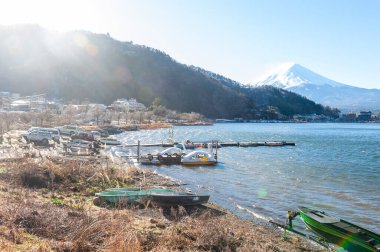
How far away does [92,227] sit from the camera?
9.18 m

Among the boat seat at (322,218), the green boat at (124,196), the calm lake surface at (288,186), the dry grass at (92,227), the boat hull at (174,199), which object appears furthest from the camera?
the calm lake surface at (288,186)

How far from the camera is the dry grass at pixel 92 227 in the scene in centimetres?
862

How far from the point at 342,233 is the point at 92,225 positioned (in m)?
8.77

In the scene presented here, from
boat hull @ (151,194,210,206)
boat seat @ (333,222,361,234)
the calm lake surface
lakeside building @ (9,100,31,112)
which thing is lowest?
the calm lake surface

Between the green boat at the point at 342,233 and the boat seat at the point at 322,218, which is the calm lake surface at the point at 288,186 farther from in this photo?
the green boat at the point at 342,233

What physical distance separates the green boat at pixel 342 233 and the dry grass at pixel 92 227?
0.88 meters

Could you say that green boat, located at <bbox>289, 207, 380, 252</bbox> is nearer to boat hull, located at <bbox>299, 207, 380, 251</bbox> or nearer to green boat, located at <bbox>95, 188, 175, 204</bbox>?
boat hull, located at <bbox>299, 207, 380, 251</bbox>

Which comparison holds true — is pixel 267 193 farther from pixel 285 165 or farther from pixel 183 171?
pixel 285 165

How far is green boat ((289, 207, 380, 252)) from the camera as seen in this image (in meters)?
12.1

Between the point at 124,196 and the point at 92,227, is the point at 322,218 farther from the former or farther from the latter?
the point at 92,227

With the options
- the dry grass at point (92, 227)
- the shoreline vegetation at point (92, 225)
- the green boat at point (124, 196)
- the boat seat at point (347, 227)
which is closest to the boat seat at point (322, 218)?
the boat seat at point (347, 227)

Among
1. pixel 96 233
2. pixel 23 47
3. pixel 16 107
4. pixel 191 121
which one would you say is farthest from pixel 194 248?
pixel 23 47

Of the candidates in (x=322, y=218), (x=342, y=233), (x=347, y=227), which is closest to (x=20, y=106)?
(x=322, y=218)

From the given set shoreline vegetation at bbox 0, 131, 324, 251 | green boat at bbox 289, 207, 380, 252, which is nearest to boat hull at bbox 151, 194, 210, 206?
shoreline vegetation at bbox 0, 131, 324, 251
